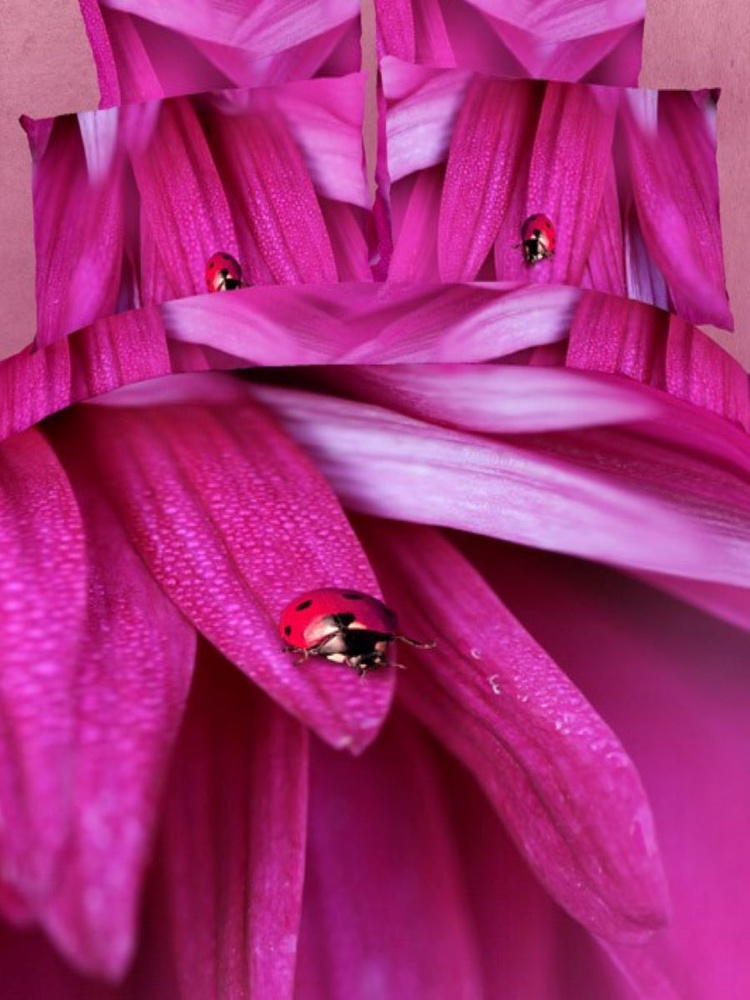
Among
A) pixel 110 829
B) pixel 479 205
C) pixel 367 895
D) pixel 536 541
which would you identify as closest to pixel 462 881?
pixel 367 895

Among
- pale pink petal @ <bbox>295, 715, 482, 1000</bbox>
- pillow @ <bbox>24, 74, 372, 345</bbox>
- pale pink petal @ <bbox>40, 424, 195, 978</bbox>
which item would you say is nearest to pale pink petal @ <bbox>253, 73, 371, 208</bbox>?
pillow @ <bbox>24, 74, 372, 345</bbox>

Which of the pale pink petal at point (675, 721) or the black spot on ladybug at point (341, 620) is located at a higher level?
the black spot on ladybug at point (341, 620)

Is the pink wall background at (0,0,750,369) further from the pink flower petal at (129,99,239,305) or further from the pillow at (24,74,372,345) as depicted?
the pink flower petal at (129,99,239,305)

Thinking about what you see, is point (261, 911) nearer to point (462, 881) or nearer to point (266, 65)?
point (462, 881)

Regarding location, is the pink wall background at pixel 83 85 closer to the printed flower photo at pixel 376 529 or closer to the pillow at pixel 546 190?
the printed flower photo at pixel 376 529

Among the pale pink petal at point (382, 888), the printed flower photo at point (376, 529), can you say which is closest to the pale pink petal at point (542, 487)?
the printed flower photo at point (376, 529)

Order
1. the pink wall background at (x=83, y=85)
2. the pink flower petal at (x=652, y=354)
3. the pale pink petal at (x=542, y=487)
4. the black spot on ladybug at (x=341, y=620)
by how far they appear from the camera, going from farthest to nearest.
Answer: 1. the pink wall background at (x=83, y=85)
2. the pink flower petal at (x=652, y=354)
3. the pale pink petal at (x=542, y=487)
4. the black spot on ladybug at (x=341, y=620)

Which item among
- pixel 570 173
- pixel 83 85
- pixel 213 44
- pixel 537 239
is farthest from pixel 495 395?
pixel 83 85
